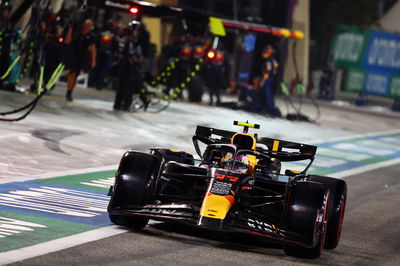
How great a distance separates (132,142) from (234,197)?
9.59 m

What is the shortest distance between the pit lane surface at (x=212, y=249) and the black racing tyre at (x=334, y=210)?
13 cm

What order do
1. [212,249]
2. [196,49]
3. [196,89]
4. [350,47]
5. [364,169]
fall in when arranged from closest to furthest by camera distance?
1. [212,249]
2. [364,169]
3. [196,49]
4. [196,89]
5. [350,47]

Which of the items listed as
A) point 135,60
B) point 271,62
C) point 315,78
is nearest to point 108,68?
point 271,62

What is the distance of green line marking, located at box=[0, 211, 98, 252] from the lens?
356 inches

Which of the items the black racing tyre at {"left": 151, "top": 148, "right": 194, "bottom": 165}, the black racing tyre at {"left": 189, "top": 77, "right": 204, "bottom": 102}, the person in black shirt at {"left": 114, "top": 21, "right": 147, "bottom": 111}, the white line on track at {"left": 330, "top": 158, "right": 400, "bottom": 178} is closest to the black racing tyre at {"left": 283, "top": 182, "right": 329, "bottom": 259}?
the black racing tyre at {"left": 151, "top": 148, "right": 194, "bottom": 165}

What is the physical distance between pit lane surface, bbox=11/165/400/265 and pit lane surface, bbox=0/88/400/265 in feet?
0.04

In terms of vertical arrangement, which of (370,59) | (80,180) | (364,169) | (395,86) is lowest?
(395,86)

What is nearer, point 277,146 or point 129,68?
point 277,146

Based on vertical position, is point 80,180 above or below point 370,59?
below

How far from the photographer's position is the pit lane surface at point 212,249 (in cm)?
884

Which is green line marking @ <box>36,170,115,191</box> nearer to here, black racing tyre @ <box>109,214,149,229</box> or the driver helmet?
black racing tyre @ <box>109,214,149,229</box>

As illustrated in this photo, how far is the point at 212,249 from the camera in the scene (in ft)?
32.2

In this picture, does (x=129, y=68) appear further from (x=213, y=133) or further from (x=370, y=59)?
(x=370, y=59)

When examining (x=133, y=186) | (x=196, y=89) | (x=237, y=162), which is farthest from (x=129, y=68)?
(x=133, y=186)
